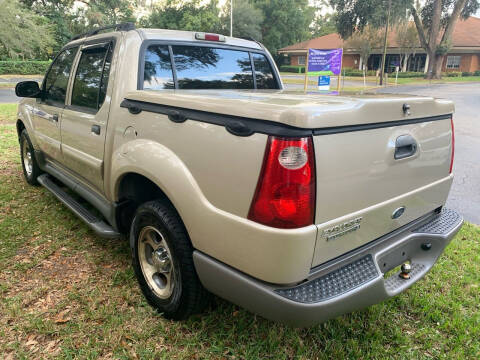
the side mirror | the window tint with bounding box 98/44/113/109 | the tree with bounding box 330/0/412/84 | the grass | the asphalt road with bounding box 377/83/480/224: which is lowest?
the grass

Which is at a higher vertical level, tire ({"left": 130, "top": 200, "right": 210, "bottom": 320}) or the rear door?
the rear door

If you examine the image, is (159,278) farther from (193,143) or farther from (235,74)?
(235,74)

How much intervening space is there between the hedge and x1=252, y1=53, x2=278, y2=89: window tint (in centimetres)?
3489

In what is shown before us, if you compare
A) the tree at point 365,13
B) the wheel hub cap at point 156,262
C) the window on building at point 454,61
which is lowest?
the wheel hub cap at point 156,262

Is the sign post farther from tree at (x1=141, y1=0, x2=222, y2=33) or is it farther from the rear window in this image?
tree at (x1=141, y1=0, x2=222, y2=33)

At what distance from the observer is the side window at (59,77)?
3717 mm

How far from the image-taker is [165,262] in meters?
2.51

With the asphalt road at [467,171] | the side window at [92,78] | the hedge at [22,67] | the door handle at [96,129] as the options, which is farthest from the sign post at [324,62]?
the hedge at [22,67]

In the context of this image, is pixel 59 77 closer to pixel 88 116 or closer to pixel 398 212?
pixel 88 116

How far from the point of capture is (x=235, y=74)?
→ 140 inches

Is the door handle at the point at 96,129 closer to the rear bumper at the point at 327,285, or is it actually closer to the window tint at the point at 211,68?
the window tint at the point at 211,68

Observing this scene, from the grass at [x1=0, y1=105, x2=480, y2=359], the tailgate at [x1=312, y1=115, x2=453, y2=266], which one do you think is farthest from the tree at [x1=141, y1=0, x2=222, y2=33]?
the tailgate at [x1=312, y1=115, x2=453, y2=266]

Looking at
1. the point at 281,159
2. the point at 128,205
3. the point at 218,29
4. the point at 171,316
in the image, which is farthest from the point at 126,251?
the point at 218,29

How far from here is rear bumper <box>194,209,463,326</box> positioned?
1.74 meters
